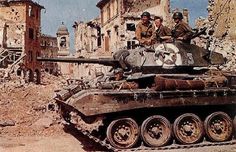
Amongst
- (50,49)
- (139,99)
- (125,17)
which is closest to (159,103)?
(139,99)

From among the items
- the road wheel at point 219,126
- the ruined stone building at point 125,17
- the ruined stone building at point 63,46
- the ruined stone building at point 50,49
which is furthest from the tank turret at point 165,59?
the ruined stone building at point 63,46

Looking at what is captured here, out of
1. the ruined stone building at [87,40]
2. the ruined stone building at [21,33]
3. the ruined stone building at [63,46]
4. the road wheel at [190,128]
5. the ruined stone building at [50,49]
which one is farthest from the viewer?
the ruined stone building at [63,46]

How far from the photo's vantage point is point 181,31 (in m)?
11.3

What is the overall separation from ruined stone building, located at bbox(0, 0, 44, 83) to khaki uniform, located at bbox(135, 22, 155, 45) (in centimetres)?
3154

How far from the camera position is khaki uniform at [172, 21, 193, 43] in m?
11.1

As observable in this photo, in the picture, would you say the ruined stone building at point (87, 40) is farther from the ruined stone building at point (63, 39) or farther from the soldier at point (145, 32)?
the soldier at point (145, 32)

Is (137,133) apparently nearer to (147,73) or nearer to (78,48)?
(147,73)

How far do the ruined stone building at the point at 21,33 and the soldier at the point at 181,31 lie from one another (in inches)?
1266

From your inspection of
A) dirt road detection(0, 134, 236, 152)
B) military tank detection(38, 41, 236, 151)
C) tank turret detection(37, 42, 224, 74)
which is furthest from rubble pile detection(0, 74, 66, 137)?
tank turret detection(37, 42, 224, 74)

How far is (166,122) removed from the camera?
953 cm

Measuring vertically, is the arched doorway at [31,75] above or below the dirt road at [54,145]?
above

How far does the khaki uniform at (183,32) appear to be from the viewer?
36.6 ft

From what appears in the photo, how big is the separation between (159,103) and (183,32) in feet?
9.13

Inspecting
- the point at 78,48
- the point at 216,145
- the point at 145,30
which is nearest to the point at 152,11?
the point at 78,48
